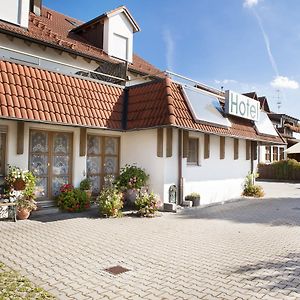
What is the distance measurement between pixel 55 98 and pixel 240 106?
856 centimetres

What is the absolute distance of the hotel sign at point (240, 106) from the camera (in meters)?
13.6

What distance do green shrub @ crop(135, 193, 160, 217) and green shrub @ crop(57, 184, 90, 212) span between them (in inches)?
70.3

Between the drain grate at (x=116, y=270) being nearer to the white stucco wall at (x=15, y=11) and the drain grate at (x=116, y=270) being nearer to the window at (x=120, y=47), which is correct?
the white stucco wall at (x=15, y=11)

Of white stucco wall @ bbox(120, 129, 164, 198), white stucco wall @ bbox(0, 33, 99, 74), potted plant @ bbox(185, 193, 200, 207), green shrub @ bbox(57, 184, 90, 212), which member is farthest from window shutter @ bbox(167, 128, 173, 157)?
white stucco wall @ bbox(0, 33, 99, 74)

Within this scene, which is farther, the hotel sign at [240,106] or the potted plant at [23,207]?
the hotel sign at [240,106]

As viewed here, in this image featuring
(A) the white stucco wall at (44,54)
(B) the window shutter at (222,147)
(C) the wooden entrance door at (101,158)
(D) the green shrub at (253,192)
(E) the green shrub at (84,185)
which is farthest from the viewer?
(D) the green shrub at (253,192)

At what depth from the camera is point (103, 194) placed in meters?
9.85

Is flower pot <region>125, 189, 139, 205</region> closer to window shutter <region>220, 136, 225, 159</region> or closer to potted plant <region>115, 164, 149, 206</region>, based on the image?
potted plant <region>115, 164, 149, 206</region>

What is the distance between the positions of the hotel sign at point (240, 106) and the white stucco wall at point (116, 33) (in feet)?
24.0

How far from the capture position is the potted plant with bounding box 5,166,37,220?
8.80m

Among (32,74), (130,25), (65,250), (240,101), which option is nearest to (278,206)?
(240,101)

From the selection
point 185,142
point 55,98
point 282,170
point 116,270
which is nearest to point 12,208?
point 55,98

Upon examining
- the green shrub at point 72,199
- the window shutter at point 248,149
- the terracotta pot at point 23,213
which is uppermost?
the window shutter at point 248,149

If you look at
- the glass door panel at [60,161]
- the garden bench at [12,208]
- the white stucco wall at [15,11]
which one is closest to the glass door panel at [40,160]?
the glass door panel at [60,161]
